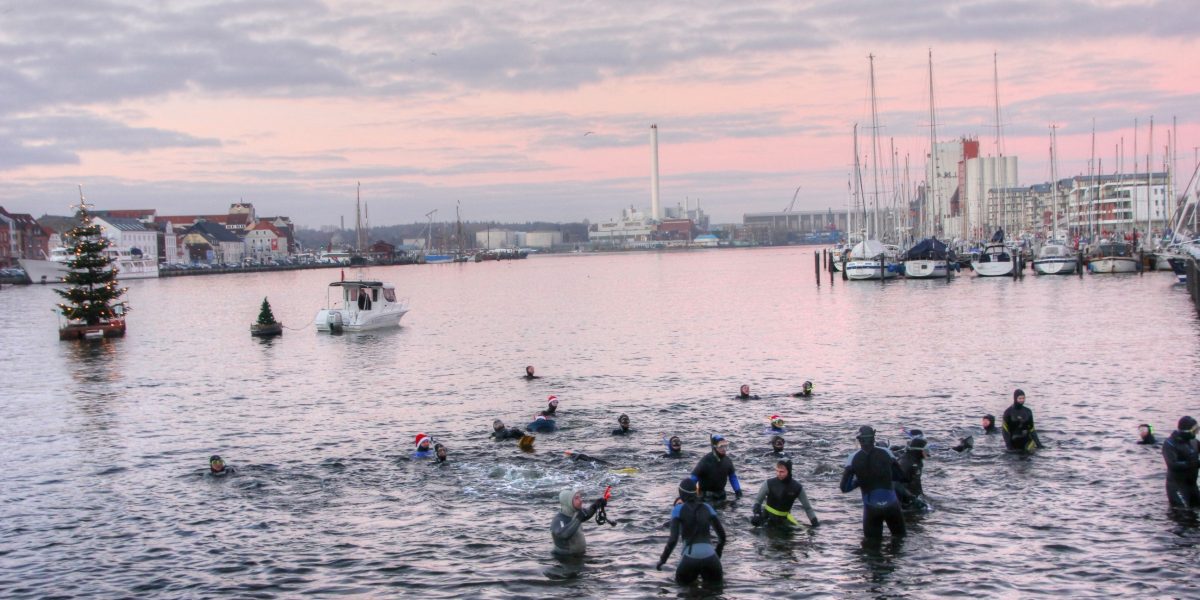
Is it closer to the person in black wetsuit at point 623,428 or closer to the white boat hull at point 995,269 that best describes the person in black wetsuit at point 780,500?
the person in black wetsuit at point 623,428

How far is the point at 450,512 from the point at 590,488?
12.1 feet

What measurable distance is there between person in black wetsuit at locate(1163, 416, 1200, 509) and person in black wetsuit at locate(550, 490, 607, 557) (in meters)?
11.6

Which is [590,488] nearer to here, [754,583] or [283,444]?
[754,583]

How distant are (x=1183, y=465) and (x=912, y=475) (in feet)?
17.6

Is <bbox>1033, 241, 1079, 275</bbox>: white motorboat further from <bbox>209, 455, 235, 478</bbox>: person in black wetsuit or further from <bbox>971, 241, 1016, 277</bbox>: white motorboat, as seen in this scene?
<bbox>209, 455, 235, 478</bbox>: person in black wetsuit

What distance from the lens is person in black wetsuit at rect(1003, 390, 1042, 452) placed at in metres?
26.9

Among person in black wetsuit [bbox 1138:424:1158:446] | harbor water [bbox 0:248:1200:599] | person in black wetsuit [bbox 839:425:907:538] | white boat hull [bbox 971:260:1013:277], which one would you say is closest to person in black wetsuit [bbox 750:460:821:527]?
harbor water [bbox 0:248:1200:599]

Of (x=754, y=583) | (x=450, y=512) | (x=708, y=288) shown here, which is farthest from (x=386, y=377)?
(x=708, y=288)

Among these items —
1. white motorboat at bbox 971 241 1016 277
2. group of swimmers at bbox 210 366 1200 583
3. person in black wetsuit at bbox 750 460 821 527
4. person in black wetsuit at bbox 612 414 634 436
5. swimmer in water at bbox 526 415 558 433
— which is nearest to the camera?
group of swimmers at bbox 210 366 1200 583

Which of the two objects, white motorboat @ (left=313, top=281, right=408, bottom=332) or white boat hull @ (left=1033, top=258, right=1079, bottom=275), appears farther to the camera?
white boat hull @ (left=1033, top=258, right=1079, bottom=275)

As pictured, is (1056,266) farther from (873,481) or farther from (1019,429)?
(873,481)

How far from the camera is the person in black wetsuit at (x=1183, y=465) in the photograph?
20172 millimetres

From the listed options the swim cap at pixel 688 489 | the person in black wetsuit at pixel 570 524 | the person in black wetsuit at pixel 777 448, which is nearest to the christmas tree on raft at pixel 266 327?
the person in black wetsuit at pixel 777 448

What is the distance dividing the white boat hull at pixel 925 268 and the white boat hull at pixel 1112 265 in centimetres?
1660
